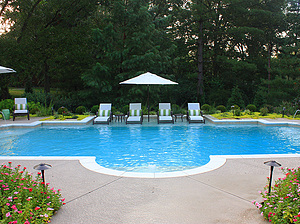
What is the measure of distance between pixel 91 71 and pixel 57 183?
1430cm

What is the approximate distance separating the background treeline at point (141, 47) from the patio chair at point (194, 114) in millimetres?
4544

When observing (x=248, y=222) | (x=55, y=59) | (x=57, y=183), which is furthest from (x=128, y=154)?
(x=55, y=59)

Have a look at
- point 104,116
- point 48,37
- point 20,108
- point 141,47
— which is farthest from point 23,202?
point 48,37

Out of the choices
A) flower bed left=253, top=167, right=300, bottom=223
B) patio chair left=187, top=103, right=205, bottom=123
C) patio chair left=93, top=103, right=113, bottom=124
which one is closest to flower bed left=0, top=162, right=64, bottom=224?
flower bed left=253, top=167, right=300, bottom=223

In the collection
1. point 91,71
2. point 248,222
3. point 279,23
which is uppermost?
point 279,23

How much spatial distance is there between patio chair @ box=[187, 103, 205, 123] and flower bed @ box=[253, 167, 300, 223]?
30.6 feet

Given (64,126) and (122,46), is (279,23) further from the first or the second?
(64,126)

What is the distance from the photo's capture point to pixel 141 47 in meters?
18.6

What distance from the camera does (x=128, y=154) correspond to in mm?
8125

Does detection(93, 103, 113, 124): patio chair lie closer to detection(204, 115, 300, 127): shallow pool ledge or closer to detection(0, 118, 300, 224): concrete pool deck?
detection(204, 115, 300, 127): shallow pool ledge

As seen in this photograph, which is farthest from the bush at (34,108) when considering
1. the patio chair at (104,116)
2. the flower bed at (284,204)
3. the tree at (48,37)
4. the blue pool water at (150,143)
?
the flower bed at (284,204)

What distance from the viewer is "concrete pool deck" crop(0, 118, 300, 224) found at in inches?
151

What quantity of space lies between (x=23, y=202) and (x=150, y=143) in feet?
20.1

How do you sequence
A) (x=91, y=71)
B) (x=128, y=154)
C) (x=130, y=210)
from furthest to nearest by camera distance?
(x=91, y=71)
(x=128, y=154)
(x=130, y=210)
